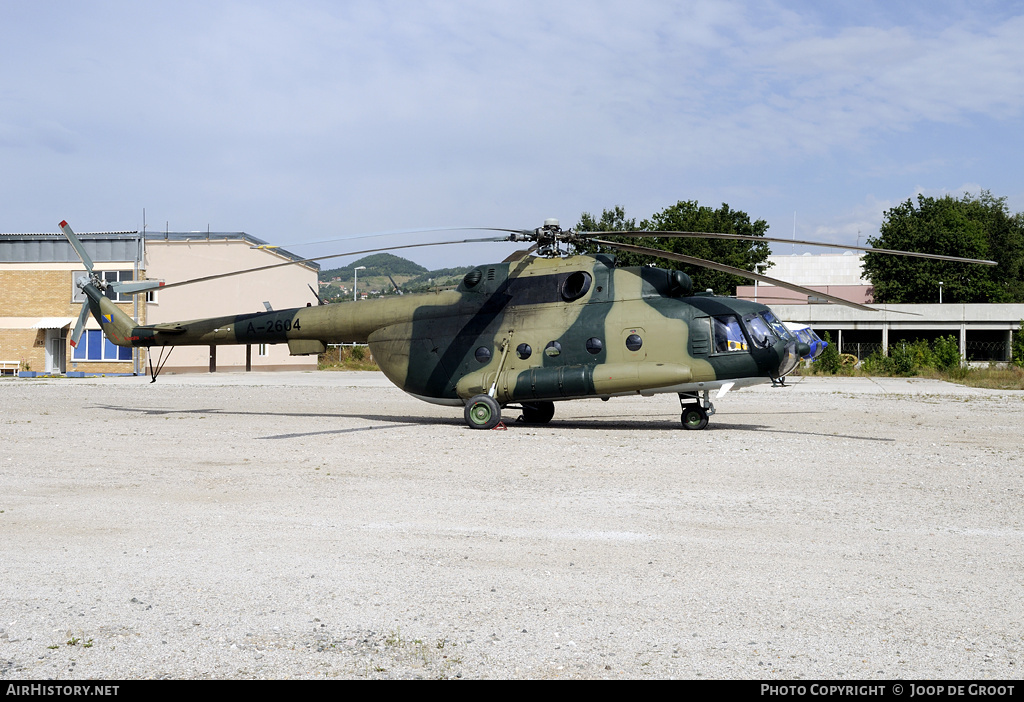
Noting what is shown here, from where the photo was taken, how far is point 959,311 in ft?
202

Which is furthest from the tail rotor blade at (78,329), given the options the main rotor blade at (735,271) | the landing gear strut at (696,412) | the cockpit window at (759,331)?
the cockpit window at (759,331)

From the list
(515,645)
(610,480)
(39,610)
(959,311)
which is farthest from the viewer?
(959,311)

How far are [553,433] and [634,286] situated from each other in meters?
3.26

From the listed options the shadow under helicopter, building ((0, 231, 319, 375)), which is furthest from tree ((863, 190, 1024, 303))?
the shadow under helicopter

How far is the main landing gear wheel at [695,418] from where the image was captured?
54.6ft

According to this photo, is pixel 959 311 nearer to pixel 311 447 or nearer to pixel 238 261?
pixel 238 261

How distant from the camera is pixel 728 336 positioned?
51.7 ft

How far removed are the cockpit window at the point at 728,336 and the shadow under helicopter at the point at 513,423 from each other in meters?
1.72

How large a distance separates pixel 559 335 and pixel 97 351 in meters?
40.0

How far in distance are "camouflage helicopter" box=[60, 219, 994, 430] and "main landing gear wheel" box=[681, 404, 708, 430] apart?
0.09 ft

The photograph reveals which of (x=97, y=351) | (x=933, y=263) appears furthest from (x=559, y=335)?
(x=933, y=263)

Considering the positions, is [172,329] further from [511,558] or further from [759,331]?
[511,558]

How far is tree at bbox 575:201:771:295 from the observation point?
7019cm

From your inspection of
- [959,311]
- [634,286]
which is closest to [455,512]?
[634,286]
